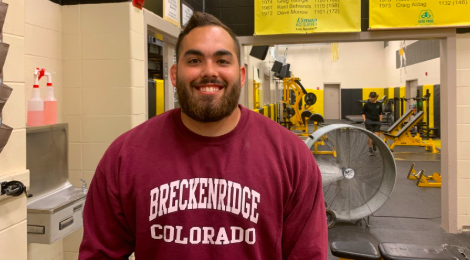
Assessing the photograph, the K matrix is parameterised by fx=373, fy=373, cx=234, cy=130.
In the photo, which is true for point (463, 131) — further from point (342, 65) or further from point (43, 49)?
point (342, 65)

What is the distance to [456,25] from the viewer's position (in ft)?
11.8

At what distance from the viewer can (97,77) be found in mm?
2514

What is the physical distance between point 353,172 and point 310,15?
165 cm

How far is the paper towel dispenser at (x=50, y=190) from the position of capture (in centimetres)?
188

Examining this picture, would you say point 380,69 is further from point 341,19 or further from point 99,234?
point 99,234

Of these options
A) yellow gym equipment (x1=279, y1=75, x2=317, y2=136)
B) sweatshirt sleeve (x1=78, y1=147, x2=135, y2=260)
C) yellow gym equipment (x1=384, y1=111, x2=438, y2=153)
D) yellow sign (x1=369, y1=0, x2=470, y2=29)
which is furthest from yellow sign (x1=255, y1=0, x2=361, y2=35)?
yellow gym equipment (x1=279, y1=75, x2=317, y2=136)

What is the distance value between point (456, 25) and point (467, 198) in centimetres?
172

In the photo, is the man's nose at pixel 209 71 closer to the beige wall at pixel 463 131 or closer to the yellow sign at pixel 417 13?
the yellow sign at pixel 417 13

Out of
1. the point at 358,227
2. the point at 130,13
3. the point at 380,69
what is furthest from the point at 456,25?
the point at 380,69

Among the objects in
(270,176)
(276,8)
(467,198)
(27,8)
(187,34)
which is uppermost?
(276,8)

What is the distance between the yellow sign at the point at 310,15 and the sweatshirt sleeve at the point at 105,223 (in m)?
3.08

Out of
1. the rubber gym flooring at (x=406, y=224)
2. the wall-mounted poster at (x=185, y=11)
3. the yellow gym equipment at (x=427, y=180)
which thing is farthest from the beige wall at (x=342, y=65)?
the wall-mounted poster at (x=185, y=11)

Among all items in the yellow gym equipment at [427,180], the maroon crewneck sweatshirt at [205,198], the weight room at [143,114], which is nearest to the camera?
the maroon crewneck sweatshirt at [205,198]

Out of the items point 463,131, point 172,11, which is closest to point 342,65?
point 463,131
